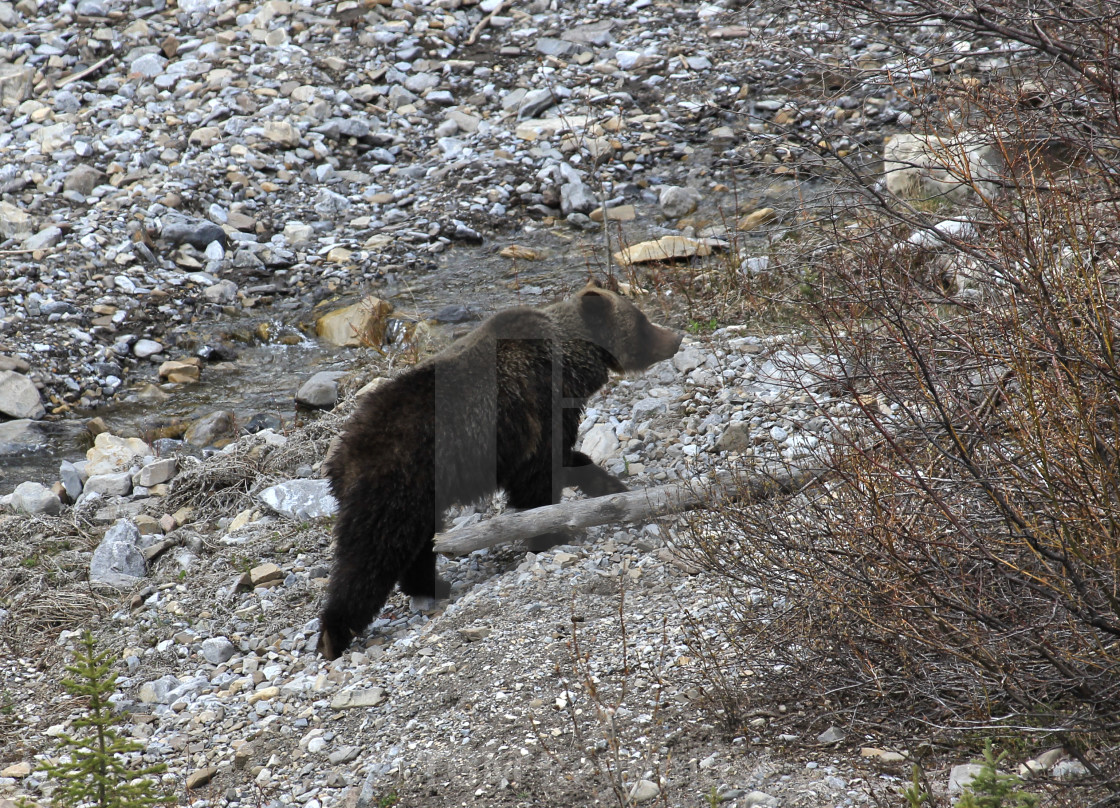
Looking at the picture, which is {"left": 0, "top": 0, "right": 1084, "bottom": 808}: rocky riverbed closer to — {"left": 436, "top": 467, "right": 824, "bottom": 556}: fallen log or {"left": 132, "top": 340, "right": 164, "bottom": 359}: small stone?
{"left": 132, "top": 340, "right": 164, "bottom": 359}: small stone

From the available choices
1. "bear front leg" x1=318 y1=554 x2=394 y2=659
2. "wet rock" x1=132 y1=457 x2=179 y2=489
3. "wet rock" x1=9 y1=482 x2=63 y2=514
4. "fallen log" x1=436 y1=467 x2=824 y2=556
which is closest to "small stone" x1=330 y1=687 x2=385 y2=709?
"bear front leg" x1=318 y1=554 x2=394 y2=659

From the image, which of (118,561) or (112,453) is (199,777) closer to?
(118,561)

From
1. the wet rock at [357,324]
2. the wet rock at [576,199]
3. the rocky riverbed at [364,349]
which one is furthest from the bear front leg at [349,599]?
the wet rock at [576,199]

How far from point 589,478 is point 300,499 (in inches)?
75.5

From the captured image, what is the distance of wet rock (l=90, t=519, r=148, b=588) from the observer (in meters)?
5.70

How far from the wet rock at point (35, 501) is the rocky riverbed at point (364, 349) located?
0.02 m

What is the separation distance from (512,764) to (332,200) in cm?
873

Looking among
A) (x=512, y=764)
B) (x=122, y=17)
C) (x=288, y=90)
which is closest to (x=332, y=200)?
(x=288, y=90)

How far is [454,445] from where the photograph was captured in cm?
489

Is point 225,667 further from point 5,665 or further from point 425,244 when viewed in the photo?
point 425,244

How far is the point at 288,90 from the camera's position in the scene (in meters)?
12.3

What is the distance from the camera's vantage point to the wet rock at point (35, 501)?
22.0 feet

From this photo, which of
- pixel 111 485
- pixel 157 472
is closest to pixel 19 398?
pixel 111 485

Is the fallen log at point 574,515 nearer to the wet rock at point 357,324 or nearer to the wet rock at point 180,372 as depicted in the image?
the wet rock at point 357,324
